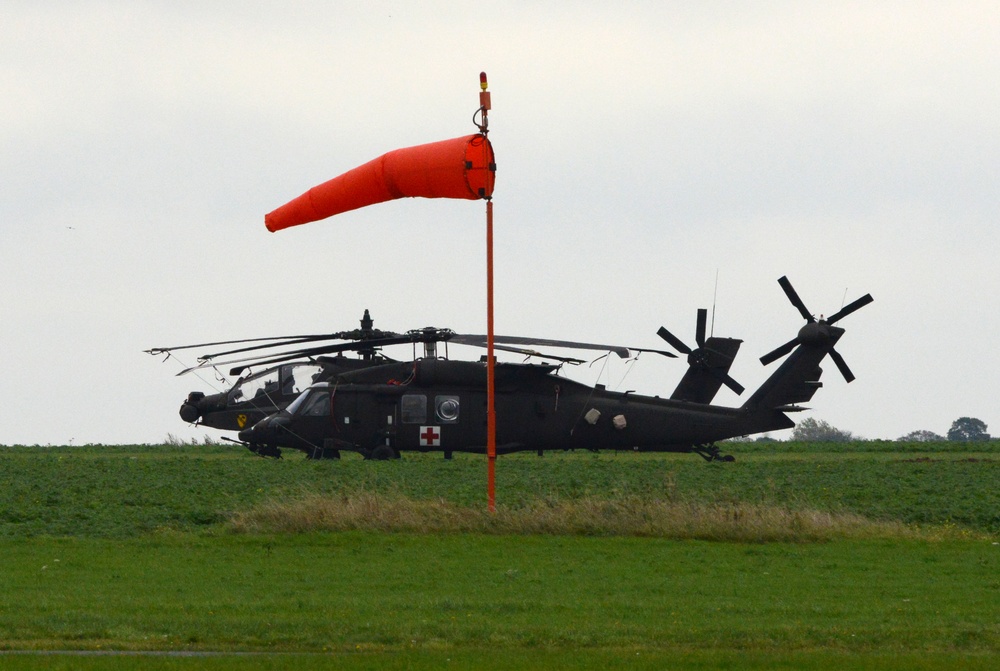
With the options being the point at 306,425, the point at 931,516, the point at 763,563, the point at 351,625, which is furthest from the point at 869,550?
the point at 306,425

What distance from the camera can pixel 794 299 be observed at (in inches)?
1571

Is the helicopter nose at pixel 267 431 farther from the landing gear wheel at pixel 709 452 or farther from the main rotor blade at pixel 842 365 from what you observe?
the main rotor blade at pixel 842 365

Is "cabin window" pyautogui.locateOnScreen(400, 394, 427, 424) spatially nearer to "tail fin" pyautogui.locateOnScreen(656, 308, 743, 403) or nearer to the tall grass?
"tail fin" pyautogui.locateOnScreen(656, 308, 743, 403)

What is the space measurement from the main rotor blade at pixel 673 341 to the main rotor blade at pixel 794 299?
370 cm

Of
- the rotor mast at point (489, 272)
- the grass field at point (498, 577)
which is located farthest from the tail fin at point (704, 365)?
the rotor mast at point (489, 272)

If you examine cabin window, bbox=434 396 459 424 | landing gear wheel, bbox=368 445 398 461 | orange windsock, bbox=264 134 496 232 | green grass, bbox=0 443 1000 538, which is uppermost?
orange windsock, bbox=264 134 496 232

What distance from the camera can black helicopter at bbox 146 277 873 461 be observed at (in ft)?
125

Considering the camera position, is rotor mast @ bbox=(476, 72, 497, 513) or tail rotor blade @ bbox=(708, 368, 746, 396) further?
tail rotor blade @ bbox=(708, 368, 746, 396)

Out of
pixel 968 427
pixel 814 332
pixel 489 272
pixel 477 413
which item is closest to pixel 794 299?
pixel 814 332

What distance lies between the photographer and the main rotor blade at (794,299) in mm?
39594

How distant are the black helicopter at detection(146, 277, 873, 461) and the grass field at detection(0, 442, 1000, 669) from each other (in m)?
6.01

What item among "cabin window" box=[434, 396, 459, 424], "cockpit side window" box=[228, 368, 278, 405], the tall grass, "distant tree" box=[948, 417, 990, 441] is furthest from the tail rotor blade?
"distant tree" box=[948, 417, 990, 441]

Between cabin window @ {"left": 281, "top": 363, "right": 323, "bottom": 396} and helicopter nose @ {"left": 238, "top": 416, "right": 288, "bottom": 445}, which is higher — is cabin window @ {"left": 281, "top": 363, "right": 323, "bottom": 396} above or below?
above

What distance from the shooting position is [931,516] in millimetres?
25578
